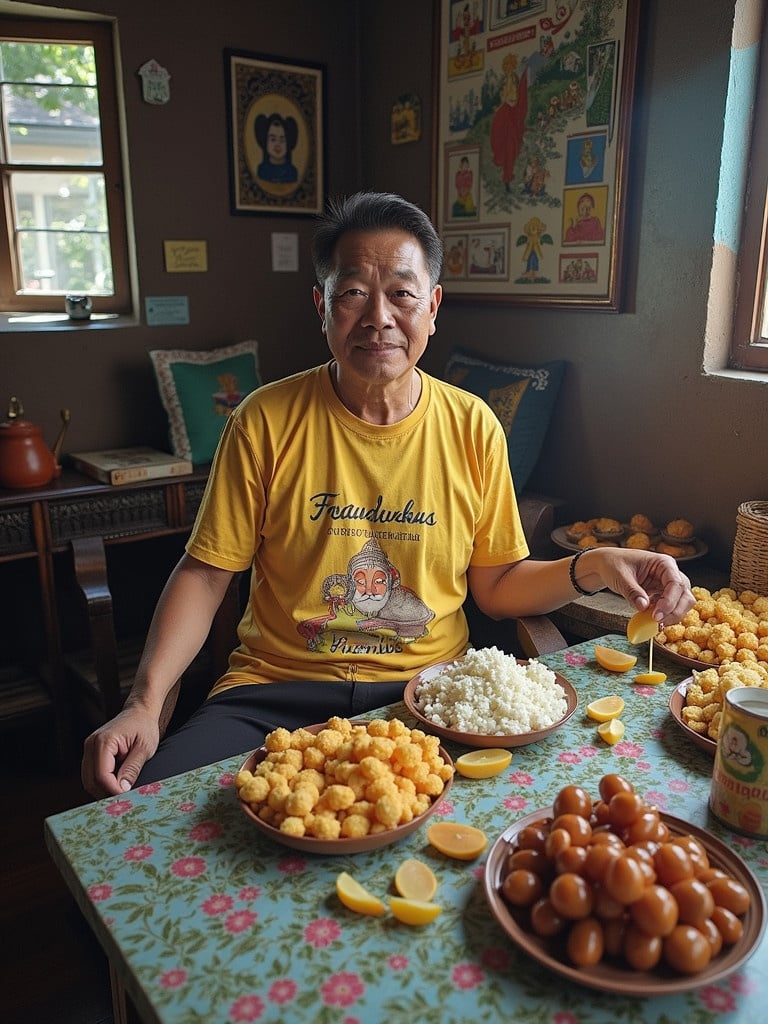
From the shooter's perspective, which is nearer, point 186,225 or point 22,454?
point 22,454

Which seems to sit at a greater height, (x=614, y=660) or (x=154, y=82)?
(x=154, y=82)

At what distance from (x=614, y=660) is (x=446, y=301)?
1.97m

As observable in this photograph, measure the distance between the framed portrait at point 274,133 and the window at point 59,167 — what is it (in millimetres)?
431

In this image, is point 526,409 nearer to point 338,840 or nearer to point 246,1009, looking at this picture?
point 338,840

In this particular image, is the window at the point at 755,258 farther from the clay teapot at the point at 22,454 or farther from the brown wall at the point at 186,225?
the clay teapot at the point at 22,454

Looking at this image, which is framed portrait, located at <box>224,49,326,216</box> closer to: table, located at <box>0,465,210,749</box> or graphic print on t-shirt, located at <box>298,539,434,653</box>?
table, located at <box>0,465,210,749</box>

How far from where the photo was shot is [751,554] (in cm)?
187

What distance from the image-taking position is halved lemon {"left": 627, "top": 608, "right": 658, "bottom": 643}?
1393mm

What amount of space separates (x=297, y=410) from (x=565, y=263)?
1.33 metres

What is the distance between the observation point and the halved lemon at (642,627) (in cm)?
139

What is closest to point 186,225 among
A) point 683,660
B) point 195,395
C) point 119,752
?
point 195,395

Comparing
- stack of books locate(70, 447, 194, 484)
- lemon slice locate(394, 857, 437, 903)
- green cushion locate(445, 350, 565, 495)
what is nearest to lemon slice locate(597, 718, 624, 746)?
lemon slice locate(394, 857, 437, 903)

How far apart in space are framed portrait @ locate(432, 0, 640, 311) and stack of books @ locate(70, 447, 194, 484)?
1178mm

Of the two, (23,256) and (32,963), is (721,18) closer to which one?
(23,256)
